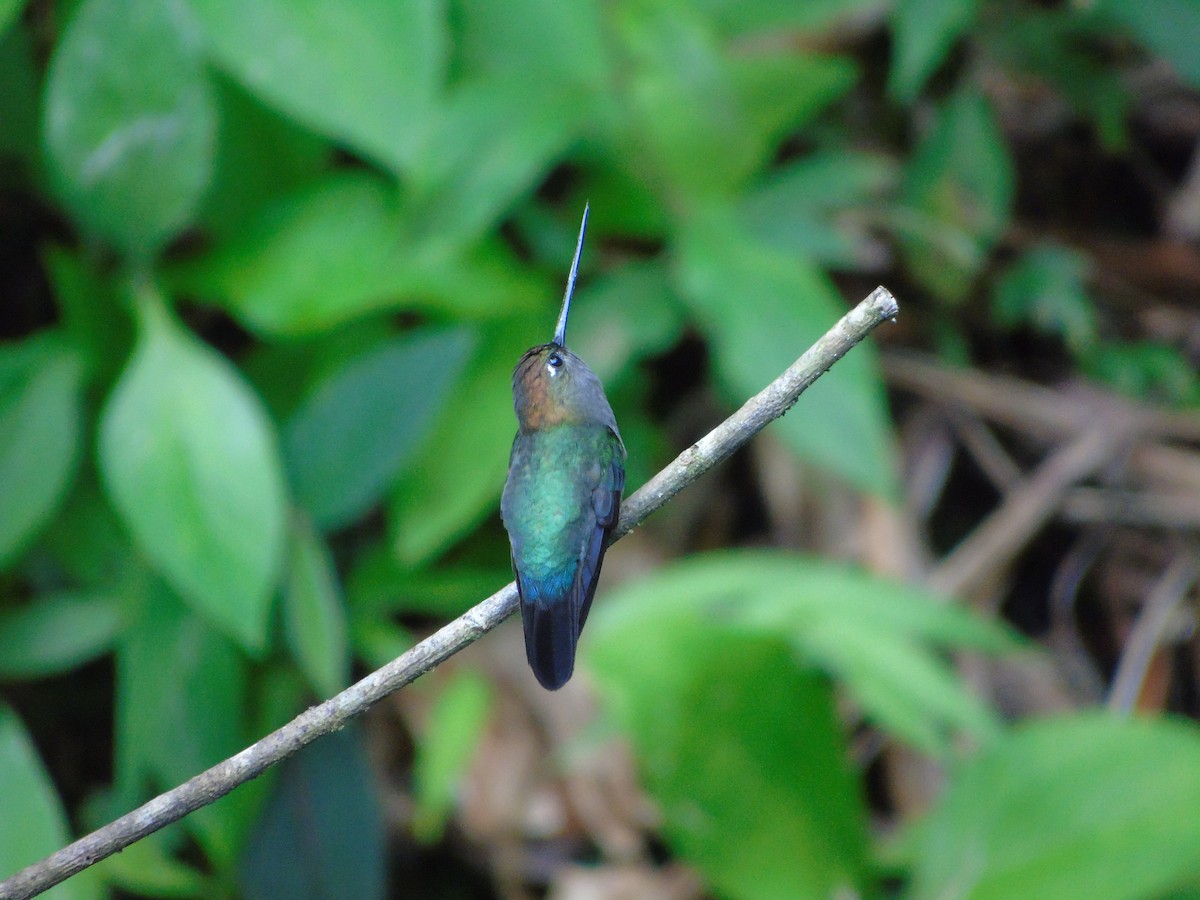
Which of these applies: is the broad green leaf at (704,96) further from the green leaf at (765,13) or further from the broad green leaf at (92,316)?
the broad green leaf at (92,316)

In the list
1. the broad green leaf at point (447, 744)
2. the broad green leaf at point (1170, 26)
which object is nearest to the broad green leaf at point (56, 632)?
the broad green leaf at point (447, 744)

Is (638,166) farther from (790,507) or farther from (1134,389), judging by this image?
(1134,389)

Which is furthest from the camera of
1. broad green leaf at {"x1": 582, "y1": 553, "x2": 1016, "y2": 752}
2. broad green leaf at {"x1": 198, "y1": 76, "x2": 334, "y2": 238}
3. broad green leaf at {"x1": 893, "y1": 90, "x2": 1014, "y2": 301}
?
broad green leaf at {"x1": 893, "y1": 90, "x2": 1014, "y2": 301}

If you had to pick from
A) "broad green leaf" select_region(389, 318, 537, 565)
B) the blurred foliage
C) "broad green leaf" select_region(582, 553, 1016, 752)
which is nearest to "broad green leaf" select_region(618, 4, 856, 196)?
the blurred foliage

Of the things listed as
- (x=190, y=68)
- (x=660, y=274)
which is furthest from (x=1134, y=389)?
(x=190, y=68)

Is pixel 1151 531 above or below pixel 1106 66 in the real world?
below

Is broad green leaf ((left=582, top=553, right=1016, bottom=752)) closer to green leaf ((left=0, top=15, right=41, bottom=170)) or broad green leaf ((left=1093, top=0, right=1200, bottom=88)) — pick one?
broad green leaf ((left=1093, top=0, right=1200, bottom=88))
